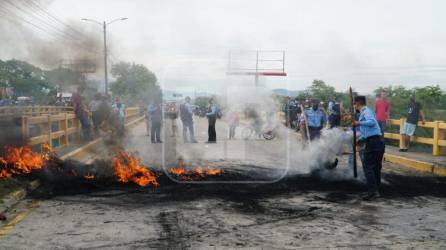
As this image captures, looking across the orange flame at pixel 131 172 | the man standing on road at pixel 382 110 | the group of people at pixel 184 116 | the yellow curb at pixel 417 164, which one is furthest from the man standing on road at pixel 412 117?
the orange flame at pixel 131 172

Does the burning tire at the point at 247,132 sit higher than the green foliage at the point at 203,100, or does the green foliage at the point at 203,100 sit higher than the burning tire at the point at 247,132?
the green foliage at the point at 203,100

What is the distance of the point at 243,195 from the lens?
8352 mm

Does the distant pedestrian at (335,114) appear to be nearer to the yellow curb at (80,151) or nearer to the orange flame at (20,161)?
the yellow curb at (80,151)

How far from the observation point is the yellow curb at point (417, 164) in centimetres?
1178

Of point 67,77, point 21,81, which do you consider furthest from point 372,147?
point 21,81

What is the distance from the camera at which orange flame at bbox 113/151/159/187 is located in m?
9.45

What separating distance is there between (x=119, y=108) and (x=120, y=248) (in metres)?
16.5

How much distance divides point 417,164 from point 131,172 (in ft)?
23.4

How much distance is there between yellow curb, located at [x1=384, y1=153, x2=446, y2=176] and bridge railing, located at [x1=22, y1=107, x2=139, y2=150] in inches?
357

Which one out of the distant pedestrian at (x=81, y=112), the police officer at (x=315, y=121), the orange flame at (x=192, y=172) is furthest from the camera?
the distant pedestrian at (x=81, y=112)

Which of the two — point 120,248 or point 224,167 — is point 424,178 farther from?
point 120,248

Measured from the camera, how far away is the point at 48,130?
42.7ft

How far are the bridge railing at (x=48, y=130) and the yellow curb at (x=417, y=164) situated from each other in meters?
9.07

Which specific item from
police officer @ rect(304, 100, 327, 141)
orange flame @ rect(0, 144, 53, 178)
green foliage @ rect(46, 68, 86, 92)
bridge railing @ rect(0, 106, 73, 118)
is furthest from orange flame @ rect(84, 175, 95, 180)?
green foliage @ rect(46, 68, 86, 92)
